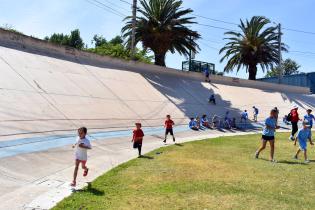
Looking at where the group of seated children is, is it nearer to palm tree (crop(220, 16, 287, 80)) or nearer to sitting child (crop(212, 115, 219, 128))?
sitting child (crop(212, 115, 219, 128))

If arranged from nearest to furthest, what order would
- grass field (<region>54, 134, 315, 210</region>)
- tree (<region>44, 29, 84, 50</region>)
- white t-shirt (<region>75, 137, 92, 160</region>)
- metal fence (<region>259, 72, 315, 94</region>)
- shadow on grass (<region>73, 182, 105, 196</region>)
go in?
grass field (<region>54, 134, 315, 210</region>)
shadow on grass (<region>73, 182, 105, 196</region>)
white t-shirt (<region>75, 137, 92, 160</region>)
metal fence (<region>259, 72, 315, 94</region>)
tree (<region>44, 29, 84, 50</region>)

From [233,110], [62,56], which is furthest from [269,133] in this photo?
[233,110]

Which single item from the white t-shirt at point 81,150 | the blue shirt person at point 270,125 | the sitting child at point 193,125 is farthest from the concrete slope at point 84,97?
the blue shirt person at point 270,125

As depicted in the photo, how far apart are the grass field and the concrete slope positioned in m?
4.60

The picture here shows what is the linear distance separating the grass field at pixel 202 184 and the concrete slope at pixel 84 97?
460cm

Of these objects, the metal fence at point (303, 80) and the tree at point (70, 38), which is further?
the tree at point (70, 38)

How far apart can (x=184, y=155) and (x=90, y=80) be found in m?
10.4

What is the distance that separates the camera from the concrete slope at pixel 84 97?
1491 cm

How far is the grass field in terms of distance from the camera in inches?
291

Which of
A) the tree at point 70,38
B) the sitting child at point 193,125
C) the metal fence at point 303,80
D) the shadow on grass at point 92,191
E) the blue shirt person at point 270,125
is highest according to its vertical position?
the tree at point 70,38

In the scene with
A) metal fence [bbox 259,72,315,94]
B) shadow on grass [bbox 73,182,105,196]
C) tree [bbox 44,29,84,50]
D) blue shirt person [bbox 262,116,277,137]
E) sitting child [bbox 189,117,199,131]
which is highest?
tree [bbox 44,29,84,50]

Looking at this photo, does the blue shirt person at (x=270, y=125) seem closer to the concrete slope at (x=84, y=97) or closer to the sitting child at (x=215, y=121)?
the concrete slope at (x=84, y=97)

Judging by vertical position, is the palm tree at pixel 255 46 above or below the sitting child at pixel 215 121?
above

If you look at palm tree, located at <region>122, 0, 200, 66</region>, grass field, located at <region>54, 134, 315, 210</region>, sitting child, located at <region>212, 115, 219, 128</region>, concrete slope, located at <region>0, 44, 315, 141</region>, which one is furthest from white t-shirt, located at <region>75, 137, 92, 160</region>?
palm tree, located at <region>122, 0, 200, 66</region>
